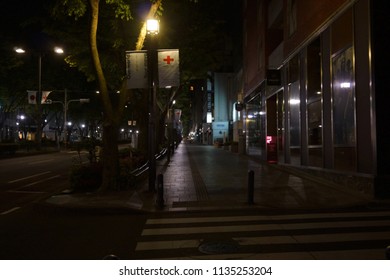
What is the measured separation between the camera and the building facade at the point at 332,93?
1207 centimetres

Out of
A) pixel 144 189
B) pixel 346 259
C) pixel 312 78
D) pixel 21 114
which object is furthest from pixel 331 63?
pixel 21 114

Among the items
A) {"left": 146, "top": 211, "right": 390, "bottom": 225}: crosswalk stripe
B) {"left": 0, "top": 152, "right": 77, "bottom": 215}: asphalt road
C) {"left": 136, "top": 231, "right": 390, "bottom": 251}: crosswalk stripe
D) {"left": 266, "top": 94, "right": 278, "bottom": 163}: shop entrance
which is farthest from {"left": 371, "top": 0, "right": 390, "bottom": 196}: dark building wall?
{"left": 266, "top": 94, "right": 278, "bottom": 163}: shop entrance

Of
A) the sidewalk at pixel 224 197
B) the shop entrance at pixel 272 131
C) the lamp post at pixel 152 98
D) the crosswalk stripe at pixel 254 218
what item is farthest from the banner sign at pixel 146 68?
the shop entrance at pixel 272 131

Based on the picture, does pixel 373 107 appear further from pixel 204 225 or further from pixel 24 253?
pixel 24 253

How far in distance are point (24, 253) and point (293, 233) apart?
4939 mm

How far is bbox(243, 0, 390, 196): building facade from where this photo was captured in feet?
Result: 39.6

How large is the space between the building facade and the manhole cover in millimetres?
6718

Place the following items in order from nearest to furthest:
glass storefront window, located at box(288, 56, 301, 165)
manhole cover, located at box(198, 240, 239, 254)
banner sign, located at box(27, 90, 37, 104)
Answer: manhole cover, located at box(198, 240, 239, 254) → glass storefront window, located at box(288, 56, 301, 165) → banner sign, located at box(27, 90, 37, 104)

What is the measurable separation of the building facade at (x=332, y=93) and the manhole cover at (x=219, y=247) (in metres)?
6.72

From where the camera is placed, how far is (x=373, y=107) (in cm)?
1201

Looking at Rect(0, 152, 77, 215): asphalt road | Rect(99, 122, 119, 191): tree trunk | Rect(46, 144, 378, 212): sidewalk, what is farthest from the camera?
Rect(99, 122, 119, 191): tree trunk

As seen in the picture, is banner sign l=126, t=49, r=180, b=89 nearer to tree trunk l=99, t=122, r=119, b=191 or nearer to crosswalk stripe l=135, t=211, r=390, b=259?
tree trunk l=99, t=122, r=119, b=191

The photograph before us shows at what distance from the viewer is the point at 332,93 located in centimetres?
1509

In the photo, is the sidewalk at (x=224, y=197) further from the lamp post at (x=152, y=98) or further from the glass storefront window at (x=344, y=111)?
the glass storefront window at (x=344, y=111)
